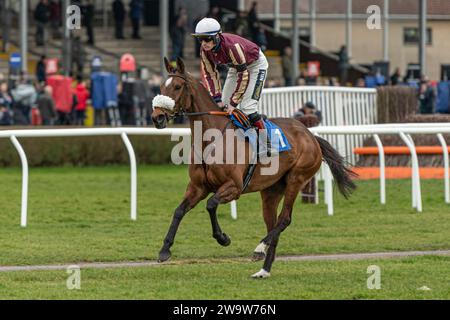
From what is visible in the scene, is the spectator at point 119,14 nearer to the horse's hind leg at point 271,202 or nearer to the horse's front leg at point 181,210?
the horse's hind leg at point 271,202

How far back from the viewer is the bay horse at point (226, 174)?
1004cm

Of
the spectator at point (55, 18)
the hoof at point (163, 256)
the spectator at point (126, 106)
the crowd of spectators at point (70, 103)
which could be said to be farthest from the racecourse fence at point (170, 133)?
the spectator at point (55, 18)

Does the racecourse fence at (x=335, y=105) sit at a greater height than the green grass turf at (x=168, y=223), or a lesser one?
greater

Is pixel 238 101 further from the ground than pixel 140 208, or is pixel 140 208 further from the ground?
pixel 238 101

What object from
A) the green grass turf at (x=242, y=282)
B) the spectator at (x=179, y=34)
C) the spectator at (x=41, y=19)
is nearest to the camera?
the green grass turf at (x=242, y=282)

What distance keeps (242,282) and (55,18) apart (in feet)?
71.6

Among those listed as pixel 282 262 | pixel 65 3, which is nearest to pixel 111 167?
pixel 65 3

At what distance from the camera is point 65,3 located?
25594mm

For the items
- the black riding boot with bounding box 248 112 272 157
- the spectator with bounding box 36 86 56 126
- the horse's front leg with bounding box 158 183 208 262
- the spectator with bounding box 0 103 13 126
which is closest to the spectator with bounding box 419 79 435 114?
the spectator with bounding box 36 86 56 126

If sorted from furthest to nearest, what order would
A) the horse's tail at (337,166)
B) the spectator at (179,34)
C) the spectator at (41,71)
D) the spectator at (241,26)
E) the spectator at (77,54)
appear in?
the spectator at (241,26) < the spectator at (179,34) < the spectator at (77,54) < the spectator at (41,71) < the horse's tail at (337,166)

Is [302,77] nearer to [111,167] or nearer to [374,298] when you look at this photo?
[111,167]

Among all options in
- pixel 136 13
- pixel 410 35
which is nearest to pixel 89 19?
pixel 136 13

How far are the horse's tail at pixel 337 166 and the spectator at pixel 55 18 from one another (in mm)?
19896

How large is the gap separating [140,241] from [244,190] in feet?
→ 6.93
